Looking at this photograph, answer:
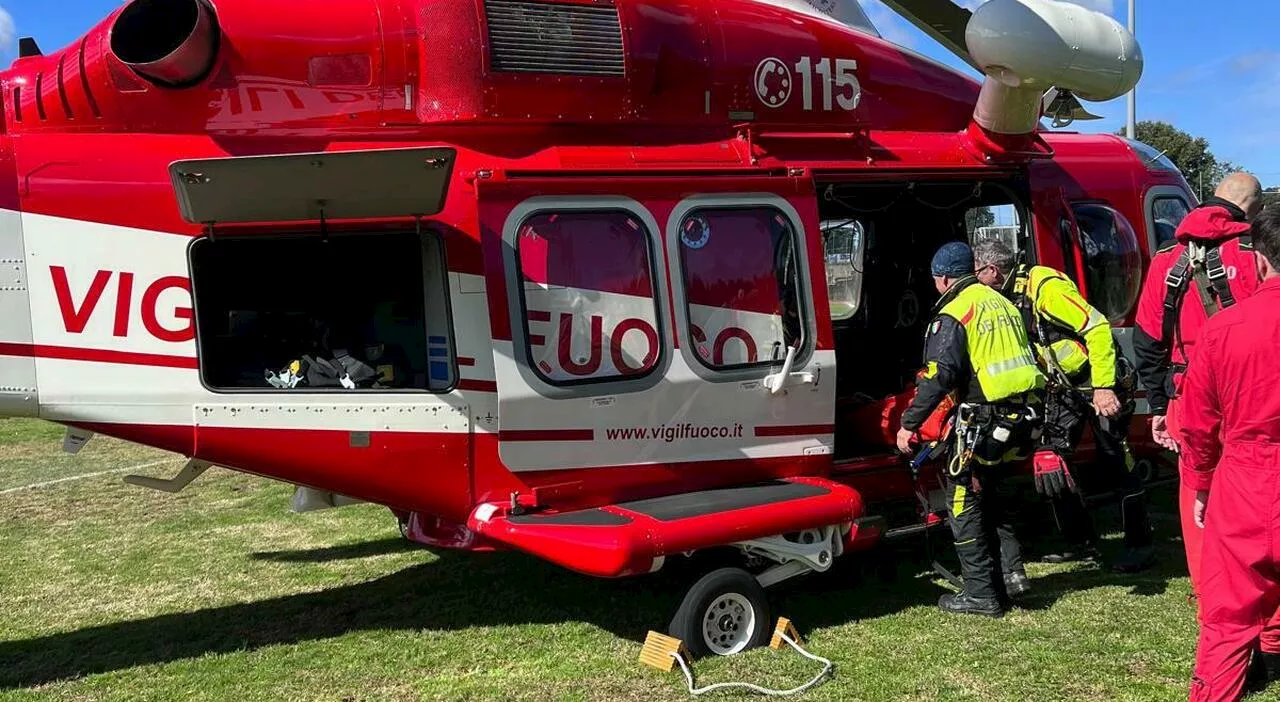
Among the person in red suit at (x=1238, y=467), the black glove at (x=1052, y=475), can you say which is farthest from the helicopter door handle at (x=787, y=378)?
the person in red suit at (x=1238, y=467)

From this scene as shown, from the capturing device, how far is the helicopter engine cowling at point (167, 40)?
4180 mm

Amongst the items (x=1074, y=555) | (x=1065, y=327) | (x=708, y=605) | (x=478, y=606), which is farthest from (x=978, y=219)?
(x=478, y=606)

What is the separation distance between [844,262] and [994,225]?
1.19m

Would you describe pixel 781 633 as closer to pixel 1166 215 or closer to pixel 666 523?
pixel 666 523

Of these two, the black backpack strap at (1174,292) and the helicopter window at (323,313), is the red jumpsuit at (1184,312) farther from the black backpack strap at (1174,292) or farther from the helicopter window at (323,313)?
the helicopter window at (323,313)

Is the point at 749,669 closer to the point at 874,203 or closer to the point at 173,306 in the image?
the point at 173,306

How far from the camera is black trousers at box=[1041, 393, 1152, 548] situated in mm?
5332

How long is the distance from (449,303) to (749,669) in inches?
78.1

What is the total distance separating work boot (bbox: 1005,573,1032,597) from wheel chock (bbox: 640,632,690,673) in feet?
6.08

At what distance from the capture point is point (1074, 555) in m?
5.84

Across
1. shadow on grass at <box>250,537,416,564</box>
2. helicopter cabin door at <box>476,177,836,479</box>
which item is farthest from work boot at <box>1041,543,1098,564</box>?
shadow on grass at <box>250,537,416,564</box>

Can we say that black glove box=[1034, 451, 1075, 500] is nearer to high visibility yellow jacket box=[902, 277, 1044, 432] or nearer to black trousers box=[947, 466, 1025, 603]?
black trousers box=[947, 466, 1025, 603]

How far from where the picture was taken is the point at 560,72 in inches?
182

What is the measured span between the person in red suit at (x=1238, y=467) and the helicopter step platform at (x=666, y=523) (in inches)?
66.1
